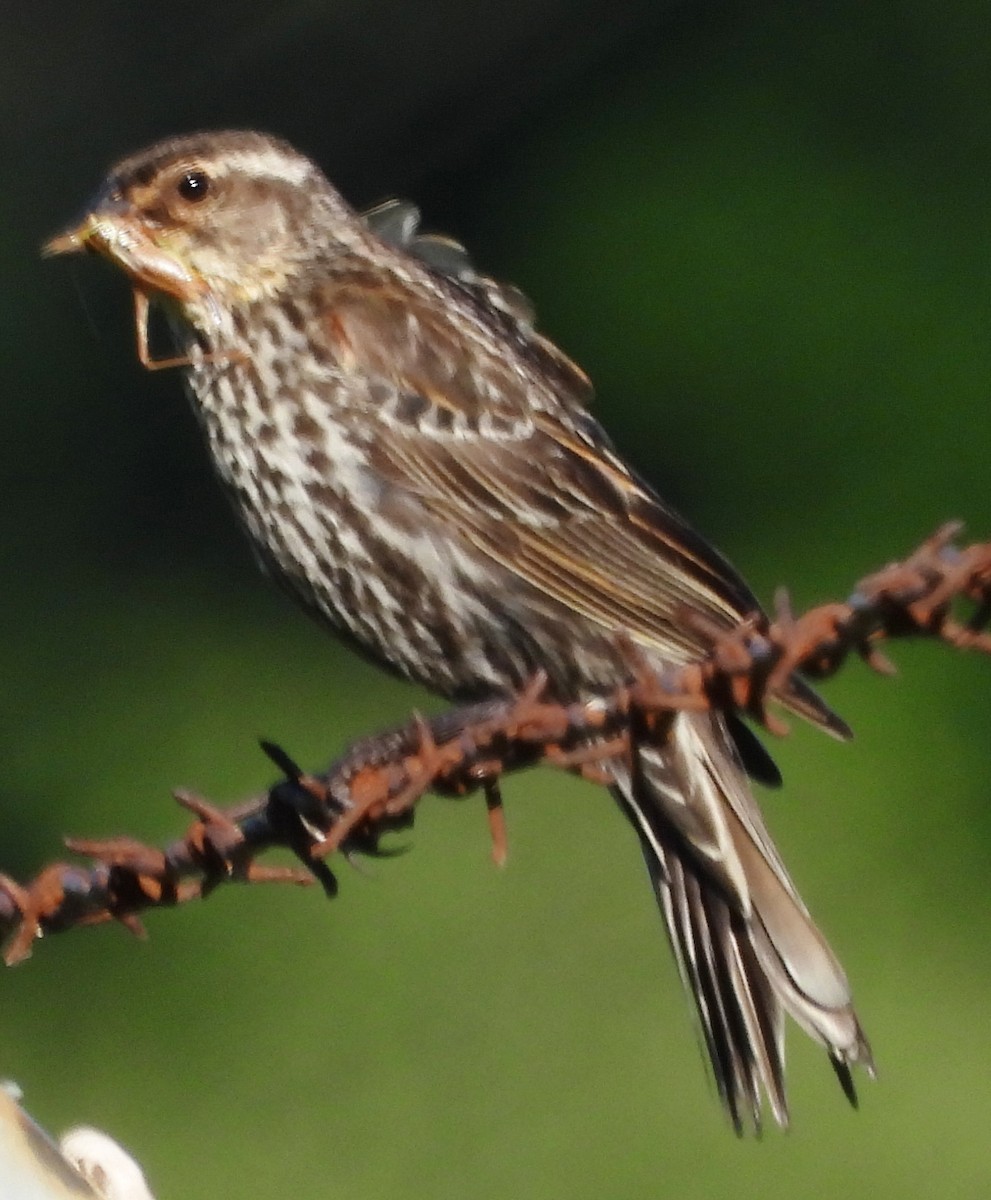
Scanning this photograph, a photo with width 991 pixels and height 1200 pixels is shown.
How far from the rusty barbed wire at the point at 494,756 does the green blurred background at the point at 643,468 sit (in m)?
2.48

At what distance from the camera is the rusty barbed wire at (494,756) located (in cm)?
212

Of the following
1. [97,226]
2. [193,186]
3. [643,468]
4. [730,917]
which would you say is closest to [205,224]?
[193,186]

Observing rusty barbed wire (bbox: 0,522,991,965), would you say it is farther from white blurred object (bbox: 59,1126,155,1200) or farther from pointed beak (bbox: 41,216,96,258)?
pointed beak (bbox: 41,216,96,258)

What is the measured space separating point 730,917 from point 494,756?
1.03 meters

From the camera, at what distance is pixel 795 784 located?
18.7 ft

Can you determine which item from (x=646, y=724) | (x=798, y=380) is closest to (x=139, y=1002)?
(x=798, y=380)

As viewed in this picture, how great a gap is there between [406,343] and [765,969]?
35.8 inches

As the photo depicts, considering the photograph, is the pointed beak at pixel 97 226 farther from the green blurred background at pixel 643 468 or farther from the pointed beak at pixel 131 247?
the green blurred background at pixel 643 468

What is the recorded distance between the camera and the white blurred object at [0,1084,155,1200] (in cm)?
215

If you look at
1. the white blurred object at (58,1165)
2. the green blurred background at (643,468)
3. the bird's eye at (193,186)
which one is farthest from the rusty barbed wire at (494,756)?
the green blurred background at (643,468)

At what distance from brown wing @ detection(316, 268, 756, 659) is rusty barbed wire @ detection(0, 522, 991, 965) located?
2.45 ft

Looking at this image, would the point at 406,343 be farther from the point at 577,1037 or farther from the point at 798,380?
the point at 798,380

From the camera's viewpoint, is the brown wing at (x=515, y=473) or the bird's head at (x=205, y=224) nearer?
the brown wing at (x=515, y=473)

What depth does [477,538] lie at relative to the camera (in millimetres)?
3465
